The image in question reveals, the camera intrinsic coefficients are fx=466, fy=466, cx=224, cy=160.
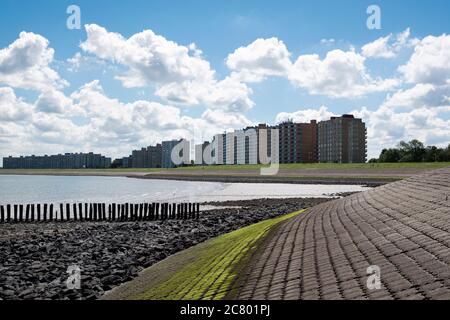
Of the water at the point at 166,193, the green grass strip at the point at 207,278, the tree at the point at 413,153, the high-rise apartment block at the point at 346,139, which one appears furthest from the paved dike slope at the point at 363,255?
the high-rise apartment block at the point at 346,139

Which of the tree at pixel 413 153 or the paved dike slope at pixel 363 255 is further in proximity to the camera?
the tree at pixel 413 153

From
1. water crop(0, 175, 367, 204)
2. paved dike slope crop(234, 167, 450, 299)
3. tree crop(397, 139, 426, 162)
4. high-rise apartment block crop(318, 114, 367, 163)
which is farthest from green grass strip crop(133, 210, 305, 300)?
high-rise apartment block crop(318, 114, 367, 163)

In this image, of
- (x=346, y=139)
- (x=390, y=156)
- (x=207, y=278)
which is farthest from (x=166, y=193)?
(x=346, y=139)

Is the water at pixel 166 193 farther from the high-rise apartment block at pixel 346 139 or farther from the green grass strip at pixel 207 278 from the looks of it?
the high-rise apartment block at pixel 346 139

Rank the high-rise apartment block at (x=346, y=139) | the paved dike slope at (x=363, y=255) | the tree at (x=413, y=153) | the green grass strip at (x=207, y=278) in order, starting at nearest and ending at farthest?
the paved dike slope at (x=363, y=255) < the green grass strip at (x=207, y=278) < the tree at (x=413, y=153) < the high-rise apartment block at (x=346, y=139)

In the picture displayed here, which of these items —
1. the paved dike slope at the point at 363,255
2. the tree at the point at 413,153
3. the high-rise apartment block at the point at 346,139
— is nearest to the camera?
the paved dike slope at the point at 363,255

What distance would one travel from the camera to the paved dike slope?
6.07 metres

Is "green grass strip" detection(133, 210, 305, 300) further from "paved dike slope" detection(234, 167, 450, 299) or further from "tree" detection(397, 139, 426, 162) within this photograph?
"tree" detection(397, 139, 426, 162)

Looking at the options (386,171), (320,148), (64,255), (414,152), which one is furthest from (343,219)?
(320,148)

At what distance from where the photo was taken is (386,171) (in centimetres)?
10175

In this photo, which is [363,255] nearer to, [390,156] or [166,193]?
[166,193]

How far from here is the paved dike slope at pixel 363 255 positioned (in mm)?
6074
